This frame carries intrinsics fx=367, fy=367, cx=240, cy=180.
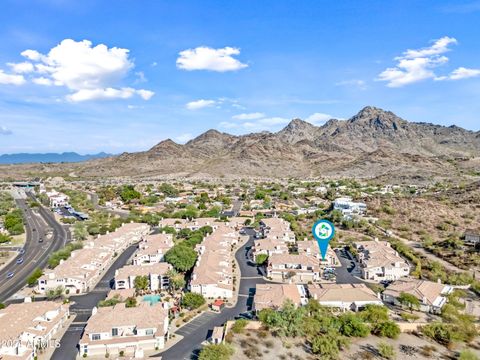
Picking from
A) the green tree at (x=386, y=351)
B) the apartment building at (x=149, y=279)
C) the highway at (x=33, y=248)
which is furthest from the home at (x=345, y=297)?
the highway at (x=33, y=248)

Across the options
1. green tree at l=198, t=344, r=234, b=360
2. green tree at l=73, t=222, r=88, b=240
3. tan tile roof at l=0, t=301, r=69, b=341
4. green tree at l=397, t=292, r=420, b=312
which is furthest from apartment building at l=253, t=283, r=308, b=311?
green tree at l=73, t=222, r=88, b=240

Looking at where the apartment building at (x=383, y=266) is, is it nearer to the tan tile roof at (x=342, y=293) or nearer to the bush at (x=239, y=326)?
the tan tile roof at (x=342, y=293)

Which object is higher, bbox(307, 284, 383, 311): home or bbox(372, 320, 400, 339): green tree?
bbox(307, 284, 383, 311): home

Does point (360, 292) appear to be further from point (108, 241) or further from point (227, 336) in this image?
point (108, 241)

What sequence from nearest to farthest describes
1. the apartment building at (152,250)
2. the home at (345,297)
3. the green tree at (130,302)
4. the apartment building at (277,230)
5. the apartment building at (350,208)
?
the green tree at (130,302) → the home at (345,297) → the apartment building at (152,250) → the apartment building at (277,230) → the apartment building at (350,208)

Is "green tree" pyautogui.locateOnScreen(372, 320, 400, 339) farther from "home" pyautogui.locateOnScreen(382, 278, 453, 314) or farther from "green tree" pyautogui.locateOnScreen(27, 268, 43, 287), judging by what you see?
"green tree" pyautogui.locateOnScreen(27, 268, 43, 287)
